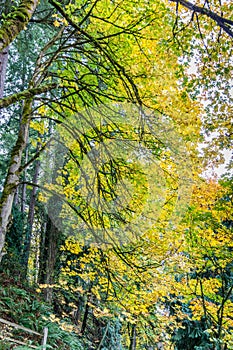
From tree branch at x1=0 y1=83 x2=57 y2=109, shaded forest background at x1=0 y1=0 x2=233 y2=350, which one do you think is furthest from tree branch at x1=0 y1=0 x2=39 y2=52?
tree branch at x1=0 y1=83 x2=57 y2=109

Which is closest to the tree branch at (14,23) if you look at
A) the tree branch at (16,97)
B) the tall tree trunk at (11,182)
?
the tree branch at (16,97)

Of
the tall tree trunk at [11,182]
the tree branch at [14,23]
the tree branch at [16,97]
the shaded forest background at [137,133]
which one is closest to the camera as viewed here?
the tree branch at [14,23]

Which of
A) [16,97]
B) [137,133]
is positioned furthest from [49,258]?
[16,97]

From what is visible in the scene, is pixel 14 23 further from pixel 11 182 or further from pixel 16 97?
pixel 11 182

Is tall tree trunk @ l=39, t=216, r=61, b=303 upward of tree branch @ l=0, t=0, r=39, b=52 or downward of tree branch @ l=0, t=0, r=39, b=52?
downward

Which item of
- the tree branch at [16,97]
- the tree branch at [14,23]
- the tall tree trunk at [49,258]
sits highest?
the tree branch at [14,23]

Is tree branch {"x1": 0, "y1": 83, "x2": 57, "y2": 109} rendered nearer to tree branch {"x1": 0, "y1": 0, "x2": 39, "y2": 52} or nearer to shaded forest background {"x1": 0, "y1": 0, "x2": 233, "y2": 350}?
shaded forest background {"x1": 0, "y1": 0, "x2": 233, "y2": 350}

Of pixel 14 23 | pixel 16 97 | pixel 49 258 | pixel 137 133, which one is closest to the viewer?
pixel 14 23

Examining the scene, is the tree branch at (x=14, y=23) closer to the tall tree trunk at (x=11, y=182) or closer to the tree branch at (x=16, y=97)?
the tree branch at (x=16, y=97)

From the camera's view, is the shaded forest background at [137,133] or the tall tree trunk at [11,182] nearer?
the tall tree trunk at [11,182]

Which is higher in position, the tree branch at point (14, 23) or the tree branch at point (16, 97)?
the tree branch at point (14, 23)

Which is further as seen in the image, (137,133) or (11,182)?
(137,133)

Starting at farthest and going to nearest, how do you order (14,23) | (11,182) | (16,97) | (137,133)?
(137,133), (11,182), (16,97), (14,23)

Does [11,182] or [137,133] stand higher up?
[137,133]
